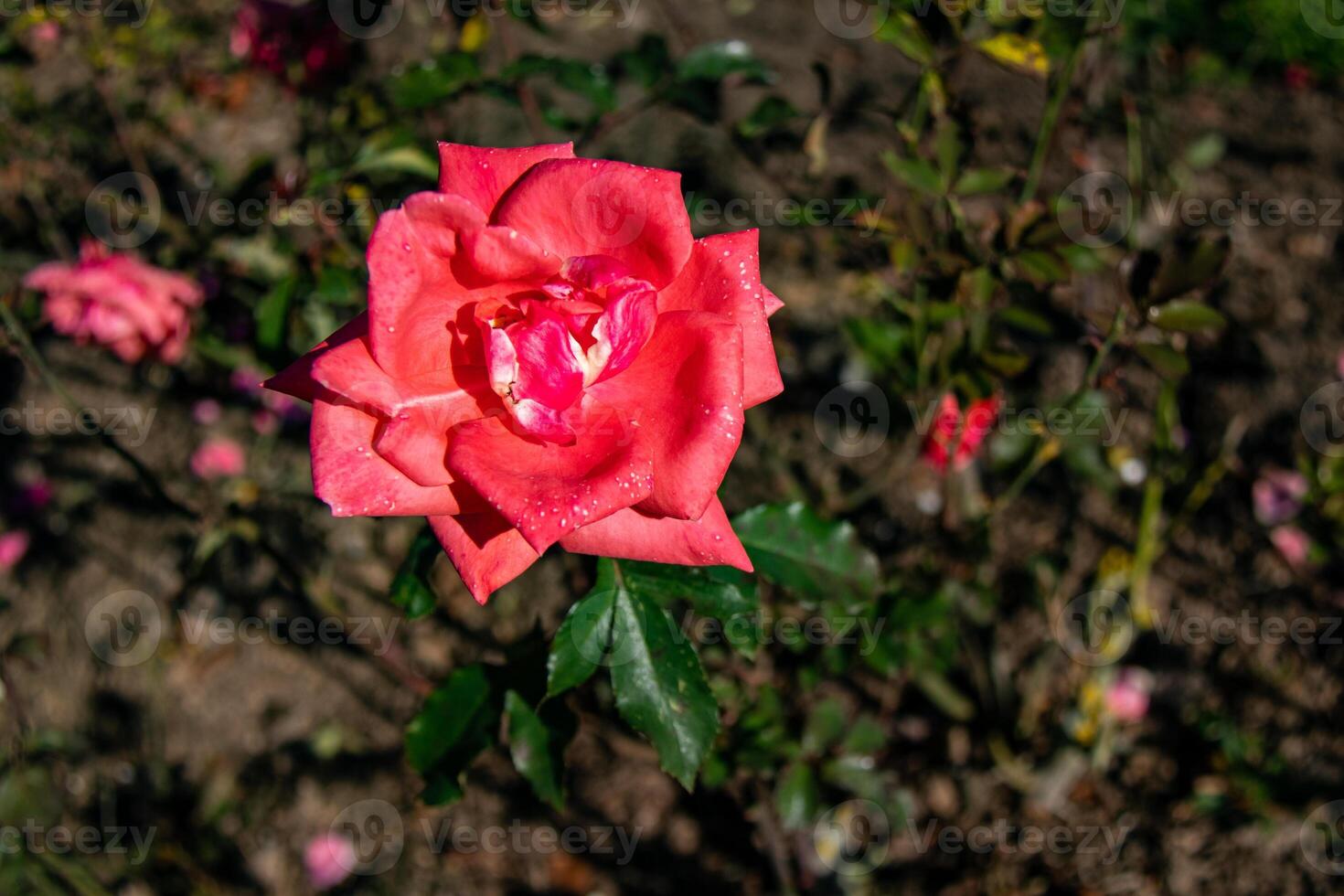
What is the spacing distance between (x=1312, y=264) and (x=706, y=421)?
9.26 ft

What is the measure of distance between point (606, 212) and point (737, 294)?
161mm

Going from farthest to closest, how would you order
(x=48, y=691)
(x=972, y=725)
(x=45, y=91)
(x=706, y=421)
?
(x=45, y=91), (x=48, y=691), (x=972, y=725), (x=706, y=421)

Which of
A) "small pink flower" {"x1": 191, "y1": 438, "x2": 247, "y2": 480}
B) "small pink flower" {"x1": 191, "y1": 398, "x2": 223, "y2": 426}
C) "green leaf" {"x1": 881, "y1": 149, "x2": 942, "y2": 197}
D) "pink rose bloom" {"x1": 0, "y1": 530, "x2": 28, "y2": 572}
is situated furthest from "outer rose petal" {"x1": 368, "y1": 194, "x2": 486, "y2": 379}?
"pink rose bloom" {"x1": 0, "y1": 530, "x2": 28, "y2": 572}

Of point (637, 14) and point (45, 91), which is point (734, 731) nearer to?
point (637, 14)

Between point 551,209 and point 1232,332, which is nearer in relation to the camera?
point 551,209

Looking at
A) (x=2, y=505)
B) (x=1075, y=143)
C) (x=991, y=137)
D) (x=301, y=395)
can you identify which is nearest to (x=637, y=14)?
(x=991, y=137)

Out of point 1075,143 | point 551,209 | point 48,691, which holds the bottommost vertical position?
point 48,691

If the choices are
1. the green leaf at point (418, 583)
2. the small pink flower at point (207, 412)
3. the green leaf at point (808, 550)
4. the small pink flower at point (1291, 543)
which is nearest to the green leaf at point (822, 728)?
the green leaf at point (808, 550)

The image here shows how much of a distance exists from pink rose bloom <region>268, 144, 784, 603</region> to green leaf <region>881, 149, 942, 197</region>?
500 mm

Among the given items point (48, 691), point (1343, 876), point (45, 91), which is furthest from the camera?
point (45, 91)

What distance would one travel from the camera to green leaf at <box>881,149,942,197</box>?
133cm

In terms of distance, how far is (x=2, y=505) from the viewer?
2.75m

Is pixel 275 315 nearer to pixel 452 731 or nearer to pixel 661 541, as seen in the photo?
pixel 452 731

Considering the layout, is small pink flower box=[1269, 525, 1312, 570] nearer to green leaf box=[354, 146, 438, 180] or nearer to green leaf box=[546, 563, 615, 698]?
green leaf box=[546, 563, 615, 698]
